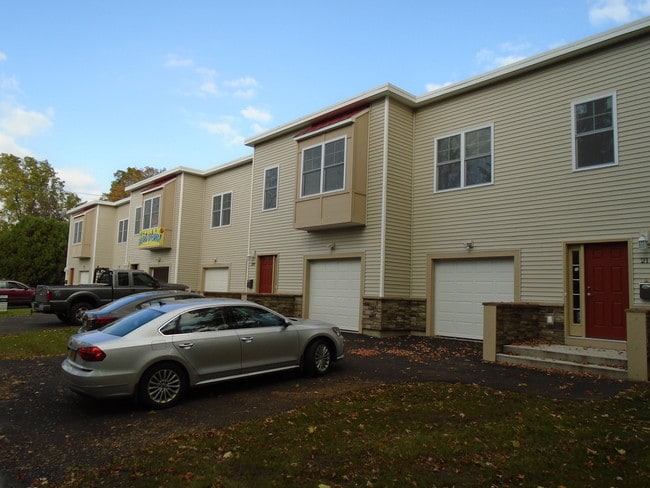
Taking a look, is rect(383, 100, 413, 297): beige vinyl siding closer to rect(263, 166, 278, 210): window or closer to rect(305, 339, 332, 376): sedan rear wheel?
rect(305, 339, 332, 376): sedan rear wheel

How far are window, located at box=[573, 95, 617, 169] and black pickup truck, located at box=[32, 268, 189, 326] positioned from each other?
43.0ft

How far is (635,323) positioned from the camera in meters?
7.46

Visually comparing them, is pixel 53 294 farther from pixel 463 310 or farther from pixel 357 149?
pixel 463 310

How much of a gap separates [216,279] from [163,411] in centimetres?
1553

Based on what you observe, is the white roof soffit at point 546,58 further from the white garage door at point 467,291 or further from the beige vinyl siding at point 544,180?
the white garage door at point 467,291

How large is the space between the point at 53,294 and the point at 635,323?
1495cm

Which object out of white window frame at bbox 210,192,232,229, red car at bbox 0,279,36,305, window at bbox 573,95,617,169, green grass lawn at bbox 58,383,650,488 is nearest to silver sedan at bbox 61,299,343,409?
green grass lawn at bbox 58,383,650,488

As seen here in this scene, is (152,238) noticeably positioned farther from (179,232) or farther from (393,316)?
(393,316)

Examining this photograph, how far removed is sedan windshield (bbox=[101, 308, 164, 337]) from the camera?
6.25m

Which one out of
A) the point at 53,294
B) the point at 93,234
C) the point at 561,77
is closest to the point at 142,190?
the point at 93,234

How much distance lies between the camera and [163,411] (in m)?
5.96

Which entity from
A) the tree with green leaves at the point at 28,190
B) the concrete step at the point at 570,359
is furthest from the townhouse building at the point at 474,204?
the tree with green leaves at the point at 28,190

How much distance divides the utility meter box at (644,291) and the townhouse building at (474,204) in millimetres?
20

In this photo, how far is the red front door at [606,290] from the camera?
31.2 ft
